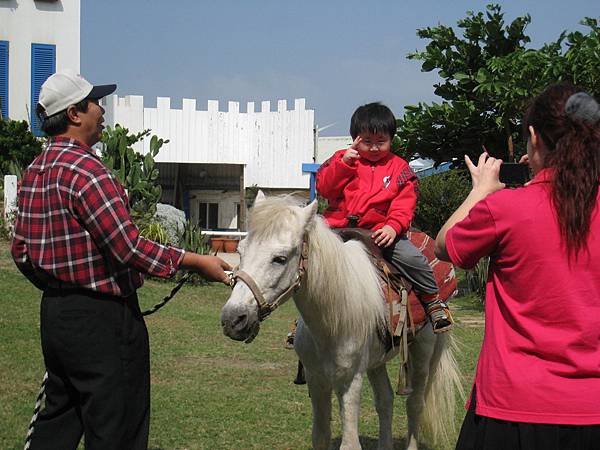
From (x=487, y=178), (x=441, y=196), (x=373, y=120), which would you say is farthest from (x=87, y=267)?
(x=441, y=196)

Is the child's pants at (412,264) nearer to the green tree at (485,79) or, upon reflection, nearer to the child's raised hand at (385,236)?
the child's raised hand at (385,236)

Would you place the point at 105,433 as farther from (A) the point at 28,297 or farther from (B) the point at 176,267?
(A) the point at 28,297

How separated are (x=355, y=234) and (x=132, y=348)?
76.3 inches

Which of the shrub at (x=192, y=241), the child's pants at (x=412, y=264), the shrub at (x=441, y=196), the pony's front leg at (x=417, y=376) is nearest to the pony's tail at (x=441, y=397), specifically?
the pony's front leg at (x=417, y=376)

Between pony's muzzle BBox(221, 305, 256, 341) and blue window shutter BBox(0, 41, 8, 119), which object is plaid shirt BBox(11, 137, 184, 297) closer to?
pony's muzzle BBox(221, 305, 256, 341)

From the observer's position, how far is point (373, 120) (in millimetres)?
4691

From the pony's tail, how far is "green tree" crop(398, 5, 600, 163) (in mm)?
6613

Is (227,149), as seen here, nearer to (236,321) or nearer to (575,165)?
(236,321)

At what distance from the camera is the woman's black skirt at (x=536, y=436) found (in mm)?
2141

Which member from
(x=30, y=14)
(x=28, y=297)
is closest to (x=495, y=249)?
(x=28, y=297)

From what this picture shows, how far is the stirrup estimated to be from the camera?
486 cm

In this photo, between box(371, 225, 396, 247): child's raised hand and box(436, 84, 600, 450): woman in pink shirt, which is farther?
box(371, 225, 396, 247): child's raised hand

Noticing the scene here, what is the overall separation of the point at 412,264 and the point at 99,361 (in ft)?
7.76

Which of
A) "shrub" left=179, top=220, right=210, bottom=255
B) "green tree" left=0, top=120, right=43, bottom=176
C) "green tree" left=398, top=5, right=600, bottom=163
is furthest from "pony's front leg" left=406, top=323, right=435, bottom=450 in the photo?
"green tree" left=0, top=120, right=43, bottom=176
